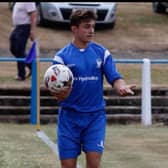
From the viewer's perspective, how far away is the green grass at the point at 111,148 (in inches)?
A: 366

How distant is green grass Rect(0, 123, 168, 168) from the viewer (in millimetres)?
9305

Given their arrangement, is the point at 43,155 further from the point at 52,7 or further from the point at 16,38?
the point at 52,7

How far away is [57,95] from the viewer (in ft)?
22.3

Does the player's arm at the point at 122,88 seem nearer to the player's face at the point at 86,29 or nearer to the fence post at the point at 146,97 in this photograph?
the player's face at the point at 86,29

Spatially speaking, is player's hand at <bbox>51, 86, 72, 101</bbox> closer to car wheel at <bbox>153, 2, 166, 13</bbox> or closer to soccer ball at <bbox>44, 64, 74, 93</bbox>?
soccer ball at <bbox>44, 64, 74, 93</bbox>

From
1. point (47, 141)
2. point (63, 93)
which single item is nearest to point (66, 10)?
point (47, 141)

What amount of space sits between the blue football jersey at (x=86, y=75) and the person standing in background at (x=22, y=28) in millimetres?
6596

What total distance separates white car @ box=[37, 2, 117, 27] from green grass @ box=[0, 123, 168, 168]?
819cm

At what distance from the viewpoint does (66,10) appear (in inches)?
814

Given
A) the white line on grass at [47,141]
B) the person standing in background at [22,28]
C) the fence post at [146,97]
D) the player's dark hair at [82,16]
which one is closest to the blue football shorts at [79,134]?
the player's dark hair at [82,16]

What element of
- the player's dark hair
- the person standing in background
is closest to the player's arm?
the player's dark hair

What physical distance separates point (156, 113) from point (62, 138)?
6.55m

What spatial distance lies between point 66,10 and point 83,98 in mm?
13959

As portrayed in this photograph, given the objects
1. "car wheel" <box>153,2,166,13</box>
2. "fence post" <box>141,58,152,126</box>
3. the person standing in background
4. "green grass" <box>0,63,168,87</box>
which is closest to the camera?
"fence post" <box>141,58,152,126</box>
